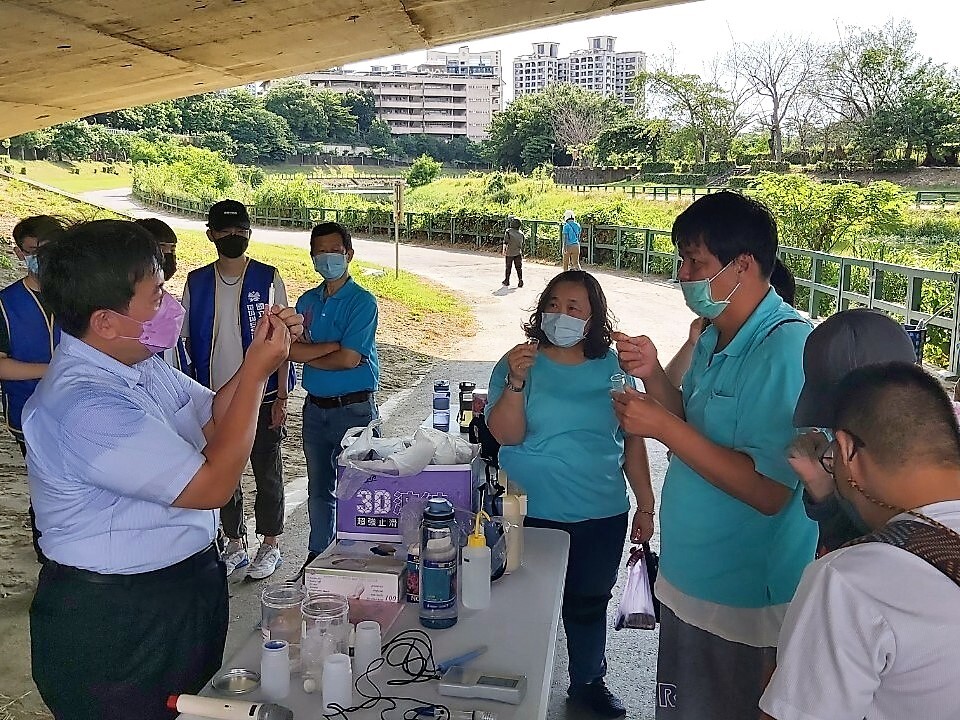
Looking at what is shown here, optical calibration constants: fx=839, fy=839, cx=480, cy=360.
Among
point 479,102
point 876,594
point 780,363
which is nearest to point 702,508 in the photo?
point 780,363

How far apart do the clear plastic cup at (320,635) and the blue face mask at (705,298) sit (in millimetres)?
1193

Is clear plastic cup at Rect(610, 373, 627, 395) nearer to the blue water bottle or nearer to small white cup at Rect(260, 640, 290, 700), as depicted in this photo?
the blue water bottle

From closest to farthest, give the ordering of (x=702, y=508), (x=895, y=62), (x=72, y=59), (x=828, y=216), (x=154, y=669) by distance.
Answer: (x=154, y=669), (x=702, y=508), (x=72, y=59), (x=828, y=216), (x=895, y=62)

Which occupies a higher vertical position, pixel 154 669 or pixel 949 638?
pixel 949 638

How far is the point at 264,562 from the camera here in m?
4.39

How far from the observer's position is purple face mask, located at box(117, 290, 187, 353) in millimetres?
1876

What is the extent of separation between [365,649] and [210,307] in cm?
263

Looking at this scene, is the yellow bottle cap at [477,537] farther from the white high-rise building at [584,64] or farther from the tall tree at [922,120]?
the white high-rise building at [584,64]

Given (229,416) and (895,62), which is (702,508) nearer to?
(229,416)

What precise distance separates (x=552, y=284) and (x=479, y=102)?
93215 mm

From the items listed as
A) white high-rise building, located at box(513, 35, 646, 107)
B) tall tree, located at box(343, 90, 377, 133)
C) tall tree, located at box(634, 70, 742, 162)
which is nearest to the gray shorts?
tall tree, located at box(634, 70, 742, 162)

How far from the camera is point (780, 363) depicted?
204 cm

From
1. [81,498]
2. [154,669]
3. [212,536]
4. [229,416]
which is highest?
[229,416]

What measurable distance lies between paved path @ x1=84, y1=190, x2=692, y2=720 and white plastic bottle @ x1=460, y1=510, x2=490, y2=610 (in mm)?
595
